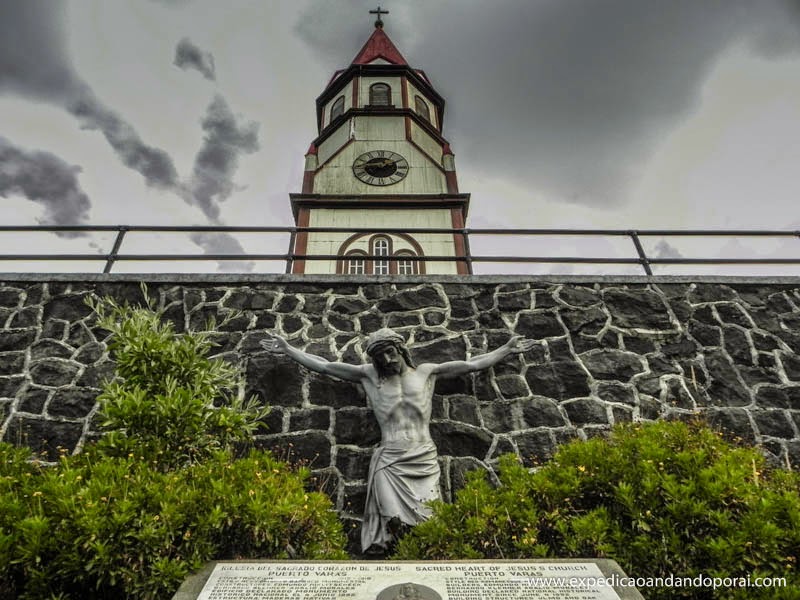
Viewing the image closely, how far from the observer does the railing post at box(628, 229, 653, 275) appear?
7.14 metres

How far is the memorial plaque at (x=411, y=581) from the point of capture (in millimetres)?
2592

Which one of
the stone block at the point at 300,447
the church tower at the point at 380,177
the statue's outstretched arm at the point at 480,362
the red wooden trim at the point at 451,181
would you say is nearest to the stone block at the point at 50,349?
the stone block at the point at 300,447

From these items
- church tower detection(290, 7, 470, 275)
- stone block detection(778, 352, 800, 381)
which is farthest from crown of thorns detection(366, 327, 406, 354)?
church tower detection(290, 7, 470, 275)

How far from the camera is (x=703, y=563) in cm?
286

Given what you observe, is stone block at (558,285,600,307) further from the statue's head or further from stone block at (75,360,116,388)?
stone block at (75,360,116,388)

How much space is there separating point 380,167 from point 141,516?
55.7 ft

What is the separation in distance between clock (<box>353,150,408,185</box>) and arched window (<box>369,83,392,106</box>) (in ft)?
11.6

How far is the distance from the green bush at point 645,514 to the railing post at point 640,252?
3.90m

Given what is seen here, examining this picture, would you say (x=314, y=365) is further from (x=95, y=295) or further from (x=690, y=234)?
(x=690, y=234)

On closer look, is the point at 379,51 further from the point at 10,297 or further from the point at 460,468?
the point at 460,468

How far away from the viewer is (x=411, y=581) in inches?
106

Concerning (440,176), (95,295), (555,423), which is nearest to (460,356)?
(555,423)

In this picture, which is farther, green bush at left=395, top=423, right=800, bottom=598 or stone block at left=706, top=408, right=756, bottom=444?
stone block at left=706, top=408, right=756, bottom=444

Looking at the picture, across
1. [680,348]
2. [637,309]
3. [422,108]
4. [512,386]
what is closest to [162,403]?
[512,386]
